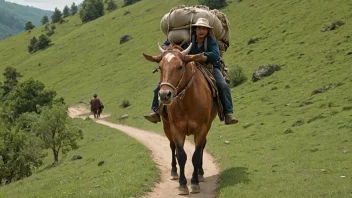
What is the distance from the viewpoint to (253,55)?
1935 inches

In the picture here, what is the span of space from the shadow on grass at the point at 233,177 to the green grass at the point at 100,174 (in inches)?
91.4

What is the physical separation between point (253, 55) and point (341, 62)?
50.2 feet

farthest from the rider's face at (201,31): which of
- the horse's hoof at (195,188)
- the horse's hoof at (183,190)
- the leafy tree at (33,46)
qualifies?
the leafy tree at (33,46)

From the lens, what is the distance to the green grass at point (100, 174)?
40.3 feet

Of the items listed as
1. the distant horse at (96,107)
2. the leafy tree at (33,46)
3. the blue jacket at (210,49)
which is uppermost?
the blue jacket at (210,49)

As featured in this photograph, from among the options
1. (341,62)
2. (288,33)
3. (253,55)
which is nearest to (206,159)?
(341,62)

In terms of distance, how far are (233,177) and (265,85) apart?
2490 centimetres

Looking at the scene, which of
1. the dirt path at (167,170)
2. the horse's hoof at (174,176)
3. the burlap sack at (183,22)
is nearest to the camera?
the dirt path at (167,170)

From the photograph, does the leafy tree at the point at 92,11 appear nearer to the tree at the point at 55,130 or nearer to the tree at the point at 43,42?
the tree at the point at 43,42

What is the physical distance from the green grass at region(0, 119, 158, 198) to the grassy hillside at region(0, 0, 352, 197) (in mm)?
2935

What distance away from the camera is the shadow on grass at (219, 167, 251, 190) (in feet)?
40.2

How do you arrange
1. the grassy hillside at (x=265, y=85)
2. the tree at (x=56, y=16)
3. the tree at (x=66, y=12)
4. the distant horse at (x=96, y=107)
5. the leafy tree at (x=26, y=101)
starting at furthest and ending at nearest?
the tree at (x=66, y=12) → the tree at (x=56, y=16) → the distant horse at (x=96, y=107) → the leafy tree at (x=26, y=101) → the grassy hillside at (x=265, y=85)

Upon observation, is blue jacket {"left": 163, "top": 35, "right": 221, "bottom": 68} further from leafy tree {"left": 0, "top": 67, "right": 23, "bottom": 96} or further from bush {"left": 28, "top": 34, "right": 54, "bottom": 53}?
bush {"left": 28, "top": 34, "right": 54, "bottom": 53}

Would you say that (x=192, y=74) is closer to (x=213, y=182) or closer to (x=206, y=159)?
(x=213, y=182)
